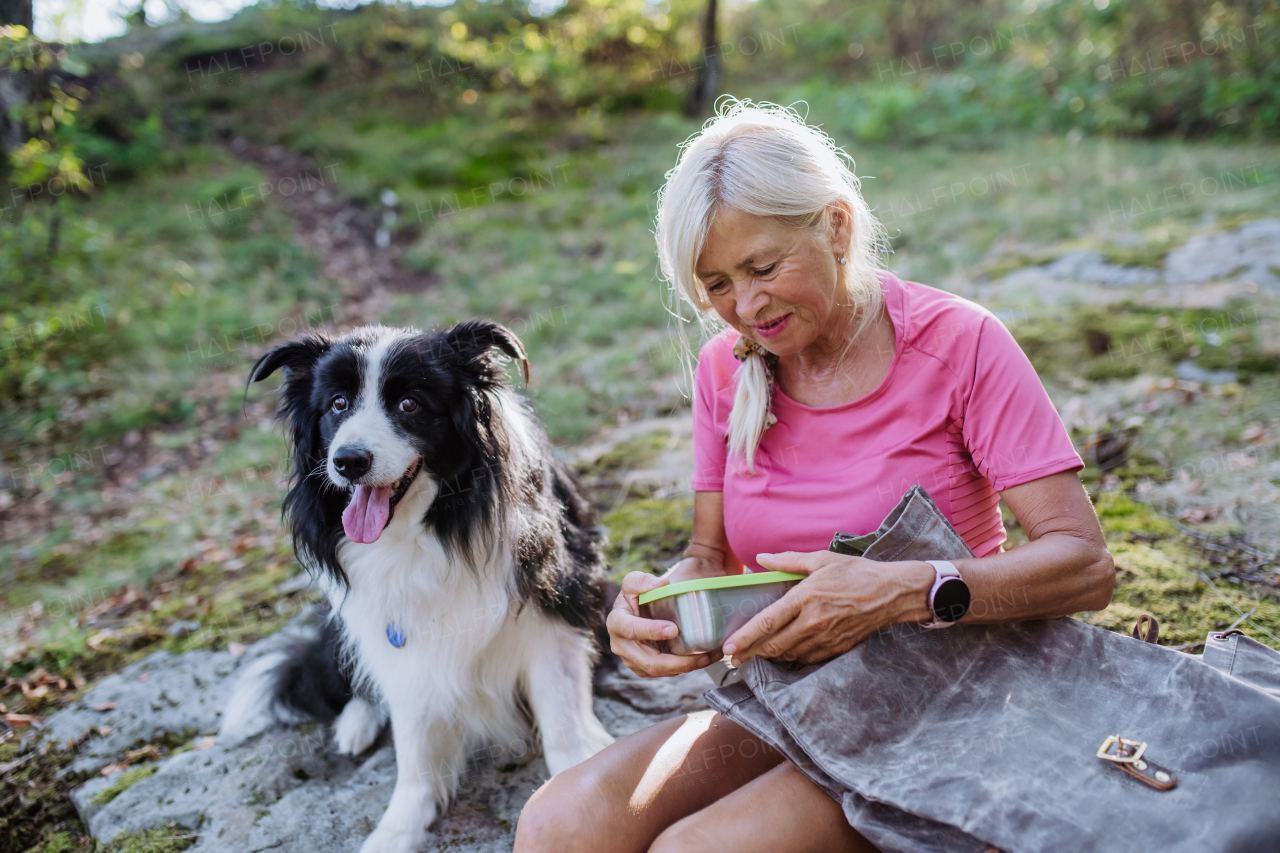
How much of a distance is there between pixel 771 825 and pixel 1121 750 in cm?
63

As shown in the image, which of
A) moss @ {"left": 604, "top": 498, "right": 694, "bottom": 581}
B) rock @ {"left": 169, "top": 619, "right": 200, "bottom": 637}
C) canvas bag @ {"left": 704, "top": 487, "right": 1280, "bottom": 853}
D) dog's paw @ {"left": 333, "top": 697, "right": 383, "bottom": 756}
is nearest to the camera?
canvas bag @ {"left": 704, "top": 487, "right": 1280, "bottom": 853}

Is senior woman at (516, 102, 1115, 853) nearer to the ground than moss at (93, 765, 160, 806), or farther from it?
farther from it

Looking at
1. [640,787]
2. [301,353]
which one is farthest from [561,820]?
[301,353]

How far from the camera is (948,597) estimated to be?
149cm

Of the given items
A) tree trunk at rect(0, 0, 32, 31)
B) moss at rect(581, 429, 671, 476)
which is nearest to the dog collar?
moss at rect(581, 429, 671, 476)

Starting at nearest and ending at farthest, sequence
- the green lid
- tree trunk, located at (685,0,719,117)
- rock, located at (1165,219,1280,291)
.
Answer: the green lid
rock, located at (1165,219,1280,291)
tree trunk, located at (685,0,719,117)

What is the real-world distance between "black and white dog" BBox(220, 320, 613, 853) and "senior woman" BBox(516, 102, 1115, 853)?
598 millimetres

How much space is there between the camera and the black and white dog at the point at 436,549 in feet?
7.45

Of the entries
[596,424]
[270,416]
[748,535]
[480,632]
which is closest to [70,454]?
[270,416]

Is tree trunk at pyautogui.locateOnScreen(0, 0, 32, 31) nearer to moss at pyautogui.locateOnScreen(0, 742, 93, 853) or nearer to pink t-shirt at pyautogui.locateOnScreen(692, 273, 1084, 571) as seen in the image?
moss at pyautogui.locateOnScreen(0, 742, 93, 853)

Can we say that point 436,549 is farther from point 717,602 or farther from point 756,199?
point 756,199

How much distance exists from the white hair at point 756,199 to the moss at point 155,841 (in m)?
2.02

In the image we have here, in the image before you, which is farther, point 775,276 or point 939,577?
point 775,276

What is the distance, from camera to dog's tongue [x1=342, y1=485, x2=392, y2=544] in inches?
85.1
